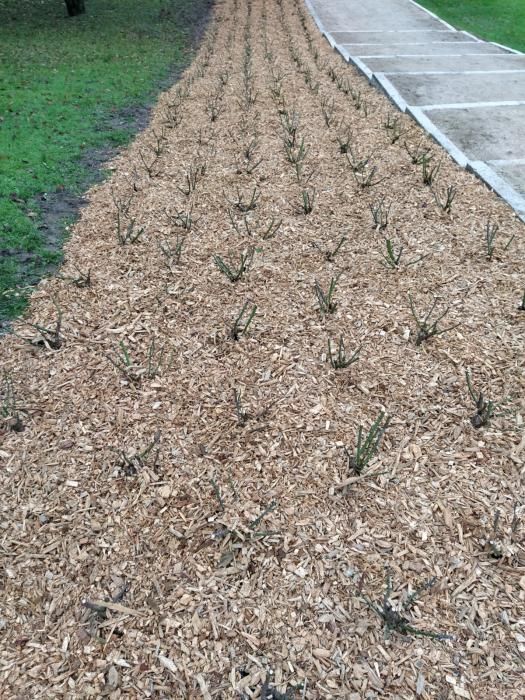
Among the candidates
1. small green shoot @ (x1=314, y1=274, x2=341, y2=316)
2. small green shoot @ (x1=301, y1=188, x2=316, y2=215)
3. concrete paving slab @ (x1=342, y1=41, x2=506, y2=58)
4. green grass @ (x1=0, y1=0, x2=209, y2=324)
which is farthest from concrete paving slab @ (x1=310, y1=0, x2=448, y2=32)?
small green shoot @ (x1=314, y1=274, x2=341, y2=316)

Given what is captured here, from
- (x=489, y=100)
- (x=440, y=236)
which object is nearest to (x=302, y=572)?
(x=440, y=236)

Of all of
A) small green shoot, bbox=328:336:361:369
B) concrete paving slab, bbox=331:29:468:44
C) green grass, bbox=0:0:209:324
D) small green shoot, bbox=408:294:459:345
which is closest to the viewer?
small green shoot, bbox=328:336:361:369

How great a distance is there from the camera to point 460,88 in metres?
7.20

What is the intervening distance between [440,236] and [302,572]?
9.30ft

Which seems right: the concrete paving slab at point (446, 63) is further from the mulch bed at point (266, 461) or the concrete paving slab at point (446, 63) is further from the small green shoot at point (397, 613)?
the small green shoot at point (397, 613)

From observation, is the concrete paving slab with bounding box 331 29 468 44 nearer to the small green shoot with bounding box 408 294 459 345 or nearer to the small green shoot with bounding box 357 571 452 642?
the small green shoot with bounding box 408 294 459 345

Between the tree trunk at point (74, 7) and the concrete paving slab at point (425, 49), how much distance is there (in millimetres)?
6547

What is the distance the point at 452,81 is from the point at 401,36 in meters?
4.41

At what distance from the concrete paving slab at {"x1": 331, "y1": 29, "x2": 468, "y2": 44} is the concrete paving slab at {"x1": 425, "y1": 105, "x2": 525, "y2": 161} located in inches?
211

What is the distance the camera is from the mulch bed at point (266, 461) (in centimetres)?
175

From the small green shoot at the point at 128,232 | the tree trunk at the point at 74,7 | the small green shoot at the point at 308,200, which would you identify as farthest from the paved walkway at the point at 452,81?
the tree trunk at the point at 74,7

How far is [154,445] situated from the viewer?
2.44m

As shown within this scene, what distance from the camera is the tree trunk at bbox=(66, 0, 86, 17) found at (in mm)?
12045

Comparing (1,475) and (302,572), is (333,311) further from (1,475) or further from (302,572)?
(1,475)
